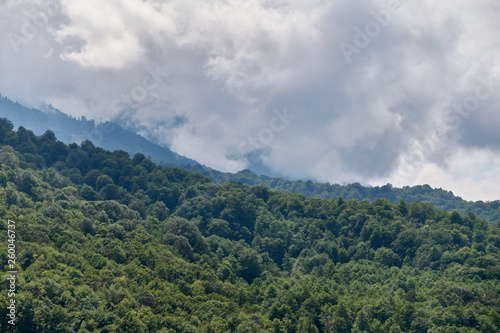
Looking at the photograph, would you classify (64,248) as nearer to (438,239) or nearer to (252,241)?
(252,241)

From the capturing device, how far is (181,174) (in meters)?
132

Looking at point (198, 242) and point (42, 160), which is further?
point (42, 160)

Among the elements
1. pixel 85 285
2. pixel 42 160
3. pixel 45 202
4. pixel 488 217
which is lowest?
pixel 85 285

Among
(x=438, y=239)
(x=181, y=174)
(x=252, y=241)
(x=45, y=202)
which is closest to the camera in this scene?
(x=45, y=202)

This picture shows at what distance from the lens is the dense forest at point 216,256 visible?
6044cm

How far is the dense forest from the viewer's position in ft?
198

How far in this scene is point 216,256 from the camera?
88750 millimetres

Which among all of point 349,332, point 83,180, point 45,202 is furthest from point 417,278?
point 83,180

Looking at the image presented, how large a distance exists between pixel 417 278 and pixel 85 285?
52.0 metres

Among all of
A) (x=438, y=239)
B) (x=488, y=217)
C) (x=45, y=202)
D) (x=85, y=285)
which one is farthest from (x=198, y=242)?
(x=488, y=217)

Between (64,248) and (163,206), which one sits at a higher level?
(163,206)

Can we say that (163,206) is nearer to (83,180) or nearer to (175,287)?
(83,180)

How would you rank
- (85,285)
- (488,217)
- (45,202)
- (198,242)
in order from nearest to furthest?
(85,285), (45,202), (198,242), (488,217)

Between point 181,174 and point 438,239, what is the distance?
64.1 metres
